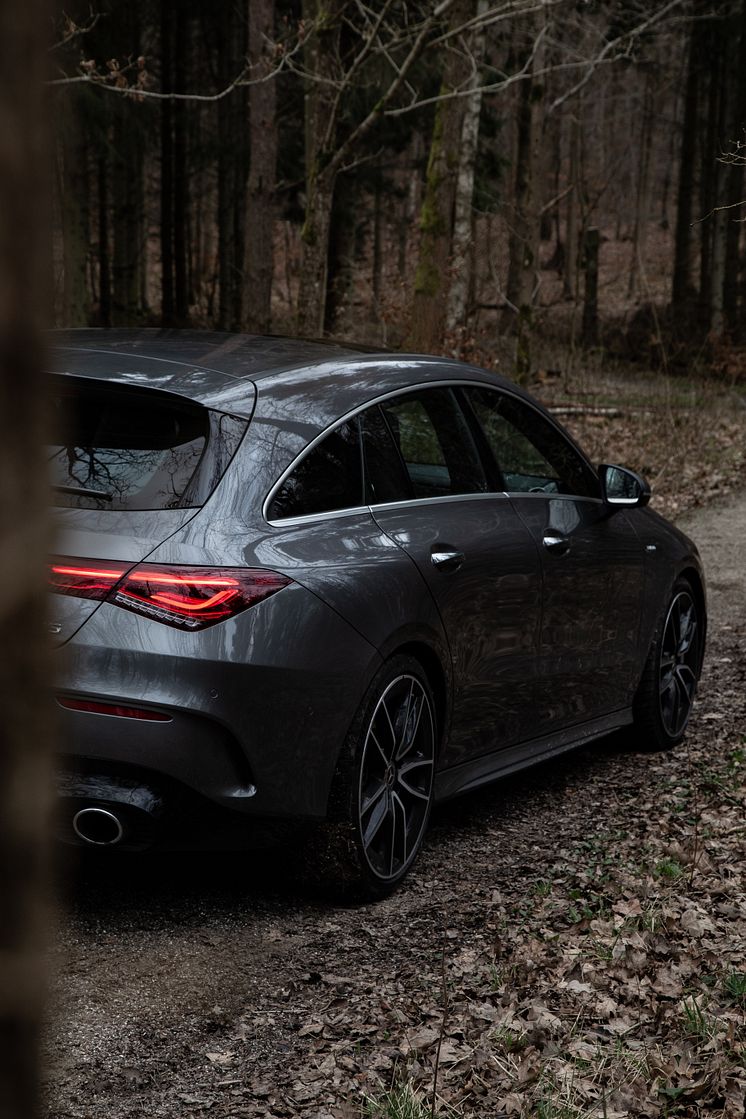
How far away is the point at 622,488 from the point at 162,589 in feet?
9.32

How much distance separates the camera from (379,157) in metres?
29.4

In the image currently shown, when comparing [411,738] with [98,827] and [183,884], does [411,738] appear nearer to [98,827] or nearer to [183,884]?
[183,884]

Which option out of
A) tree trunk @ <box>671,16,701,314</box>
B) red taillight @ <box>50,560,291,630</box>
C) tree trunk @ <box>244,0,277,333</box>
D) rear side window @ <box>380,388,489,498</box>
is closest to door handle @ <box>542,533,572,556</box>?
rear side window @ <box>380,388,489,498</box>

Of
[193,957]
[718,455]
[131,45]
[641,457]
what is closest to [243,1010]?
[193,957]

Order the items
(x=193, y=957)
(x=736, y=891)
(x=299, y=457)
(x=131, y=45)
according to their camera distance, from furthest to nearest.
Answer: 1. (x=131, y=45)
2. (x=736, y=891)
3. (x=299, y=457)
4. (x=193, y=957)

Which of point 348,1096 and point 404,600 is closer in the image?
point 348,1096

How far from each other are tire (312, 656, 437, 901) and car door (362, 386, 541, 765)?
247mm

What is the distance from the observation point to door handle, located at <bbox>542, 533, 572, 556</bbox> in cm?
540

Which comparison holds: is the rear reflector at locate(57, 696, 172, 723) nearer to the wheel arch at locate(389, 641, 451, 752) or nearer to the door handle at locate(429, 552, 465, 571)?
the wheel arch at locate(389, 641, 451, 752)

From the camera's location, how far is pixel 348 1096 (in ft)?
10.3

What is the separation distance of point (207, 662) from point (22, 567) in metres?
3.11

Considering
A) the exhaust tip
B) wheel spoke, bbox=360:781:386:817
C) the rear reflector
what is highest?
the rear reflector

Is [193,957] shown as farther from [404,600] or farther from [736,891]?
[736,891]

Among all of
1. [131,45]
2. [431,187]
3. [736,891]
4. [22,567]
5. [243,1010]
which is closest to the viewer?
[22,567]
